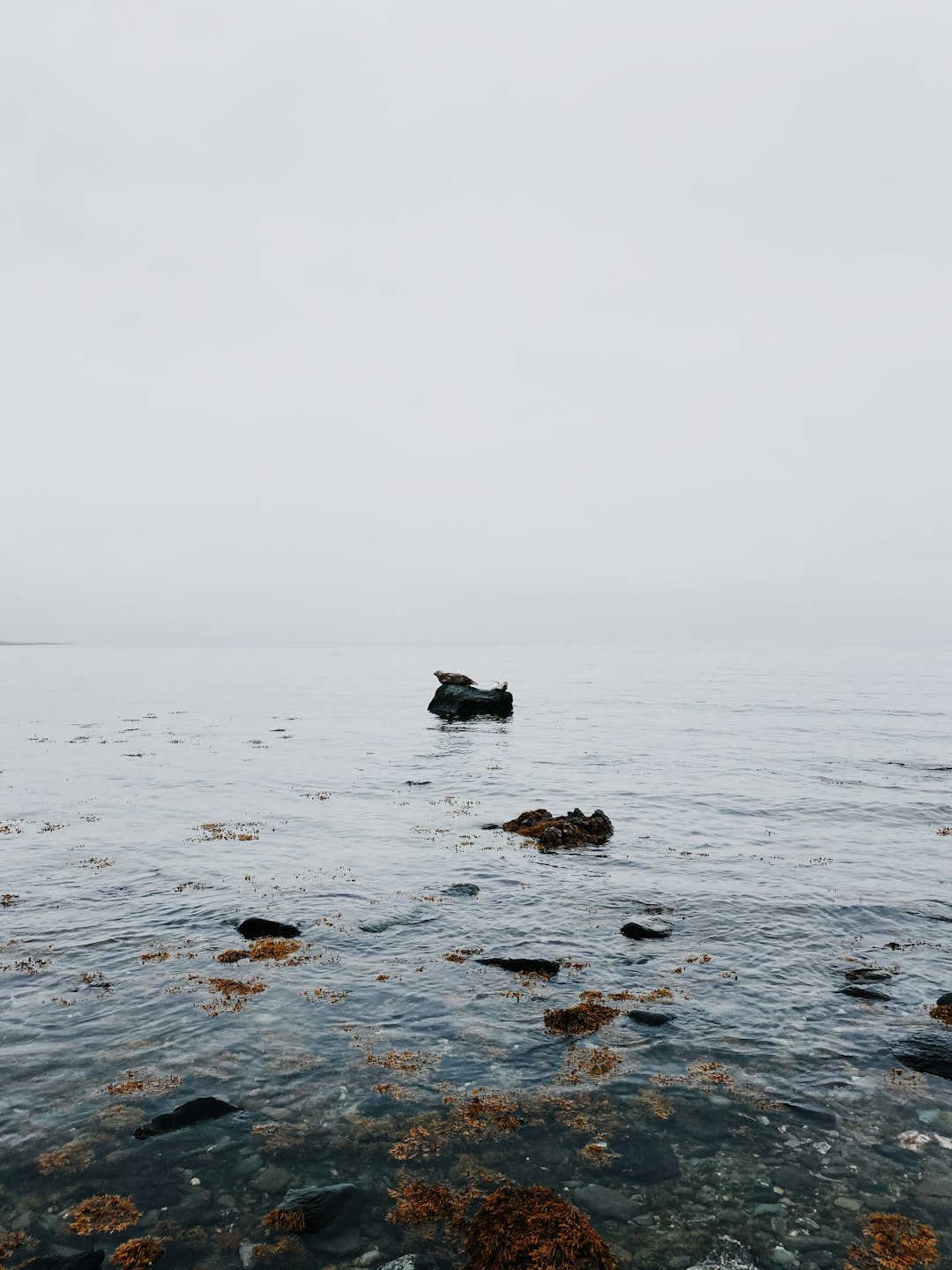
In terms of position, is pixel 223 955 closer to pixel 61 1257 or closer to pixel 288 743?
pixel 61 1257

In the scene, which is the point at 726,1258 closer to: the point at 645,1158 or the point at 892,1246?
the point at 645,1158

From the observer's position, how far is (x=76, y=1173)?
25.5 feet

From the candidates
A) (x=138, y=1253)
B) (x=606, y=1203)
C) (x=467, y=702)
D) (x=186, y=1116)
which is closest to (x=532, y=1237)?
(x=606, y=1203)

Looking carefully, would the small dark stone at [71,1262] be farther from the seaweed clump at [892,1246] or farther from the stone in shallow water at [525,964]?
the stone in shallow water at [525,964]

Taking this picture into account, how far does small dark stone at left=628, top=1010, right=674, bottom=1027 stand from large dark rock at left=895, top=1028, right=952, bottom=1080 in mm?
3234

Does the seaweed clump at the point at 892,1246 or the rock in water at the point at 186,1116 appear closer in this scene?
the seaweed clump at the point at 892,1246

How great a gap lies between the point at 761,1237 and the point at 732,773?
102 ft

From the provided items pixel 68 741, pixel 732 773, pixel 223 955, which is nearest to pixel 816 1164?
pixel 223 955

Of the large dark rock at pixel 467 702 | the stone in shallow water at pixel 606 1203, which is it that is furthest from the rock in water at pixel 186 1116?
the large dark rock at pixel 467 702

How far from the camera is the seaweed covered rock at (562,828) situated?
23203 mm

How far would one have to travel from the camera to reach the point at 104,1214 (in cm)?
722

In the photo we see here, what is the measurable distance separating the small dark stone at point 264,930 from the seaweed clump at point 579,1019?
6208mm

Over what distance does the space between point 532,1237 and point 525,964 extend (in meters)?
6.82

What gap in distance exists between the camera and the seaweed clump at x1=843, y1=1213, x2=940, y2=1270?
21.7 feet
